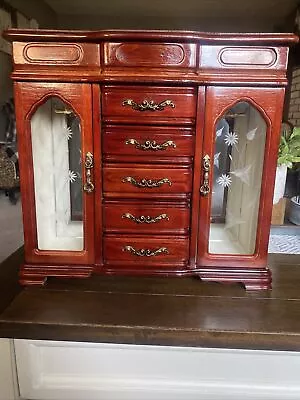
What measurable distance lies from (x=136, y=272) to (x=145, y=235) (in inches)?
3.9

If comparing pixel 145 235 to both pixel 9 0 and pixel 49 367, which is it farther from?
pixel 9 0

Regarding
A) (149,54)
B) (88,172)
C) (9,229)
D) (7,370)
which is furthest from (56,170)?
(9,229)

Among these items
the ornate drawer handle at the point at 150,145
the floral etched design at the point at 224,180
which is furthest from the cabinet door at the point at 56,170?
the floral etched design at the point at 224,180

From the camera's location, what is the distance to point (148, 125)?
0.82 meters

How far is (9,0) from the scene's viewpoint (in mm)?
3045

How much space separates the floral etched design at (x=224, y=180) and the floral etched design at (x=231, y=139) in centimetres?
8

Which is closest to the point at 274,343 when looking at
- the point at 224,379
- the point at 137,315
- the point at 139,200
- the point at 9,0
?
the point at 224,379

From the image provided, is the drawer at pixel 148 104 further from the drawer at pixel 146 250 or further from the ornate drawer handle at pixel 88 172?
the drawer at pixel 146 250

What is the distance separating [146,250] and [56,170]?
0.32 m

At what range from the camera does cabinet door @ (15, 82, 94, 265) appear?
810mm

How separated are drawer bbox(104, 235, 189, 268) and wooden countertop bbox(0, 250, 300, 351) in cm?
6

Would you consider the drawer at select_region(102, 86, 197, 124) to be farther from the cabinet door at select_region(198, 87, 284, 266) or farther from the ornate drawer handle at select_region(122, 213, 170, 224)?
the ornate drawer handle at select_region(122, 213, 170, 224)

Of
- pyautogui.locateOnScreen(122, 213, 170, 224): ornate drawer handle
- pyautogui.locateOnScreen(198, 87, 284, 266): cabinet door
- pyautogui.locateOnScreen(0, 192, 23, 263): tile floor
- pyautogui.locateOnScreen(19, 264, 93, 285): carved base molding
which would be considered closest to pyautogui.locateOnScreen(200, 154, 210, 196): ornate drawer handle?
pyautogui.locateOnScreen(198, 87, 284, 266): cabinet door

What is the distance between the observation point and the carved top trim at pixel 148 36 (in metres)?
0.75
